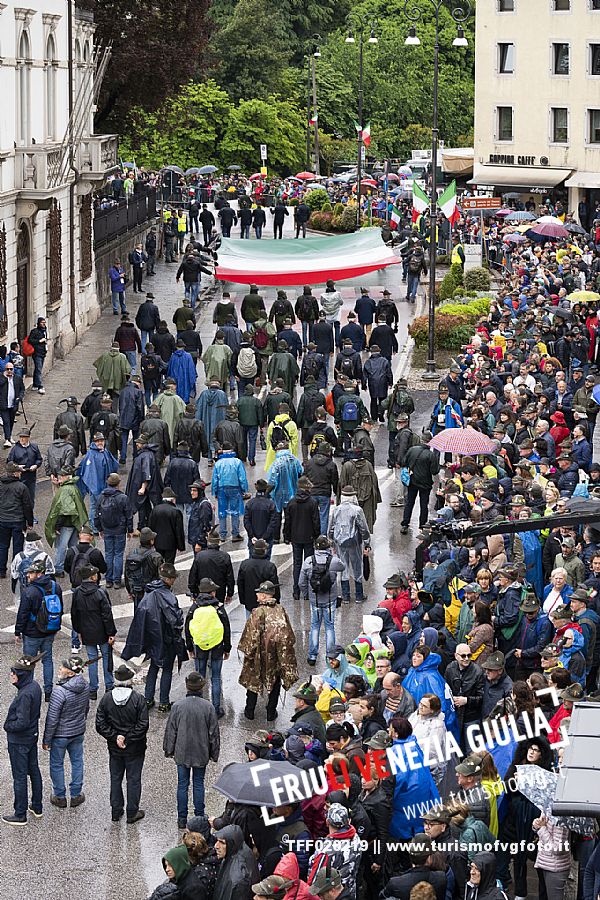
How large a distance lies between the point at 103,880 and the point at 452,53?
71.1 metres

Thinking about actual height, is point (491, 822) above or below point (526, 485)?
below

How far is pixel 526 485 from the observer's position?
19.0 meters

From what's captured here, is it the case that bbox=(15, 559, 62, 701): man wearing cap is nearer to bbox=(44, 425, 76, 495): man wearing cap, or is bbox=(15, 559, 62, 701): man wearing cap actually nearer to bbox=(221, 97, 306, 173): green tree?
bbox=(44, 425, 76, 495): man wearing cap

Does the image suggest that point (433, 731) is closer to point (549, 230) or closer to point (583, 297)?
point (583, 297)

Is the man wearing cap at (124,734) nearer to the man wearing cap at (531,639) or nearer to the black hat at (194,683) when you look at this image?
the black hat at (194,683)

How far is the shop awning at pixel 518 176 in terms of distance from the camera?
200 feet

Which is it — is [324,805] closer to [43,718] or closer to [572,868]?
[572,868]

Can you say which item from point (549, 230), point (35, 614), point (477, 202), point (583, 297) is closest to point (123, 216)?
point (477, 202)

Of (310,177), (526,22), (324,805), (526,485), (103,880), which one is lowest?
(103,880)

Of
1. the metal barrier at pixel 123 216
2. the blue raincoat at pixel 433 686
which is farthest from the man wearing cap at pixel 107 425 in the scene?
the metal barrier at pixel 123 216

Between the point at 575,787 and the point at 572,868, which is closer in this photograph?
the point at 575,787

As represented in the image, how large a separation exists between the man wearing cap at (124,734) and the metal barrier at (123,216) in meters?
27.9

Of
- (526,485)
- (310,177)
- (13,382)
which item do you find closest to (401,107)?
(310,177)

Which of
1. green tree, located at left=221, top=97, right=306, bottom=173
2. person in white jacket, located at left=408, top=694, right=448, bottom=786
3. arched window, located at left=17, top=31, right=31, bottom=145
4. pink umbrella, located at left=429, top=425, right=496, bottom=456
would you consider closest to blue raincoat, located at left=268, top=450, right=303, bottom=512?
pink umbrella, located at left=429, top=425, right=496, bottom=456
